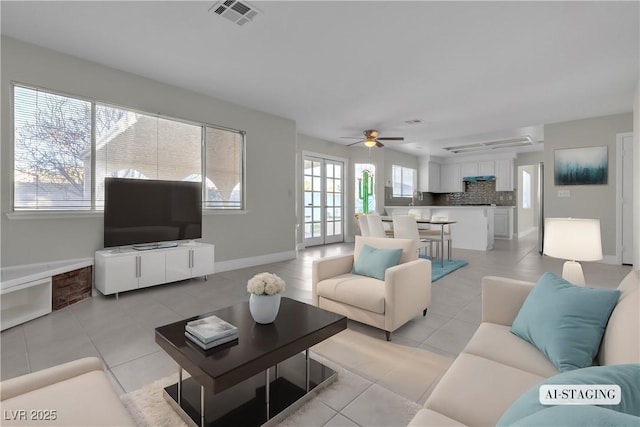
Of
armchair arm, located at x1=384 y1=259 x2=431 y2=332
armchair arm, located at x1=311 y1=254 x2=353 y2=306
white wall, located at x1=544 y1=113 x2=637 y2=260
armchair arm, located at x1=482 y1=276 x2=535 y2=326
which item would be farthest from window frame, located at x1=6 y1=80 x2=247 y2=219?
white wall, located at x1=544 y1=113 x2=637 y2=260

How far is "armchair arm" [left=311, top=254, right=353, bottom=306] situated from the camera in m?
2.85

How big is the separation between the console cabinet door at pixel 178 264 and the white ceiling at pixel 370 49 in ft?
7.57

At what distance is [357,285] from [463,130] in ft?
18.1

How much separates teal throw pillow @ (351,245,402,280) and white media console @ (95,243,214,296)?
7.62 feet

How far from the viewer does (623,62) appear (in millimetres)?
3510

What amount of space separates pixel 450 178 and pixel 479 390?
1043cm

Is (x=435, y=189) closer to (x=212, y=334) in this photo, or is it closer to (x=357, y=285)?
(x=357, y=285)

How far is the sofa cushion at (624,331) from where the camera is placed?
0.98 m

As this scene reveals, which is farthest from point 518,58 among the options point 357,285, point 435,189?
point 435,189

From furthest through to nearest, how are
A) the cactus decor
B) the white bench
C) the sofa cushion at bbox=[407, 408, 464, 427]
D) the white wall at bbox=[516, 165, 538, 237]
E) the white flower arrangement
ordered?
the white wall at bbox=[516, 165, 538, 237] < the cactus decor < the white bench < the white flower arrangement < the sofa cushion at bbox=[407, 408, 464, 427]

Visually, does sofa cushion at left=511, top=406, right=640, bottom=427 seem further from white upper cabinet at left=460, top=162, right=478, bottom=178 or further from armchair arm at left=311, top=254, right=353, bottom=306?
white upper cabinet at left=460, top=162, right=478, bottom=178

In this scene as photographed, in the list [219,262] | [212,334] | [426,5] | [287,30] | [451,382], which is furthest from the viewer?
[219,262]

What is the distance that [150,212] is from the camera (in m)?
3.87

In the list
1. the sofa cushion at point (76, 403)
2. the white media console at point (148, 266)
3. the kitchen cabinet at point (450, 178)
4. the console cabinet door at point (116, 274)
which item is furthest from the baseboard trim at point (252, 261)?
the kitchen cabinet at point (450, 178)
